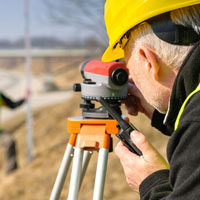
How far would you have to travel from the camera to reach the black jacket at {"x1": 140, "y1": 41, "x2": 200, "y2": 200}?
87 cm

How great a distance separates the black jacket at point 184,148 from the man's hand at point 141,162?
1.5 inches

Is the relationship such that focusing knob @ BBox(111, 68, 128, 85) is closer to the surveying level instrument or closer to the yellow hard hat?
the surveying level instrument

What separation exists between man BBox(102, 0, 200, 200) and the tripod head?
0.64 ft

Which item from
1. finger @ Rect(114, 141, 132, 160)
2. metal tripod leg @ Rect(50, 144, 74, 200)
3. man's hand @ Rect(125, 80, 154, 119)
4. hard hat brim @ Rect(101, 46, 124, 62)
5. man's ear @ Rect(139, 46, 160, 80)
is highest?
man's ear @ Rect(139, 46, 160, 80)

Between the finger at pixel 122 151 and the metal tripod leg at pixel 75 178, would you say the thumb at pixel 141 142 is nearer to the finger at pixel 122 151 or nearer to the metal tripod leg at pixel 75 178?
the finger at pixel 122 151

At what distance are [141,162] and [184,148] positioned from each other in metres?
Answer: 0.24

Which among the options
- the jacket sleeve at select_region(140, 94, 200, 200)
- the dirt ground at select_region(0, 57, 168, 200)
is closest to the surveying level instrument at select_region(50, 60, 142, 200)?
the jacket sleeve at select_region(140, 94, 200, 200)

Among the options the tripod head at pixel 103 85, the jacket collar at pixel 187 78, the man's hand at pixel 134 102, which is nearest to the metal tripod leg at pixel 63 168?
the tripod head at pixel 103 85

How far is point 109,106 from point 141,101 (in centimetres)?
23

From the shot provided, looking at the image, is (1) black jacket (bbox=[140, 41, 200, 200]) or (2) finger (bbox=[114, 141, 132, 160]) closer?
(1) black jacket (bbox=[140, 41, 200, 200])

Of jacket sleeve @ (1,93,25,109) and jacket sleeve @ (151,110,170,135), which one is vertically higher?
jacket sleeve @ (151,110,170,135)

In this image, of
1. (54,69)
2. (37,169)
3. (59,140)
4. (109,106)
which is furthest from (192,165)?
(54,69)

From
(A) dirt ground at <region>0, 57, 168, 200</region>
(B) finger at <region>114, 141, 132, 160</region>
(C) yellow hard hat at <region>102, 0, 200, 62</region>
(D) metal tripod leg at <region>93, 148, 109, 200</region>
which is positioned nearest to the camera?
(C) yellow hard hat at <region>102, 0, 200, 62</region>

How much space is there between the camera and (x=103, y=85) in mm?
1424
